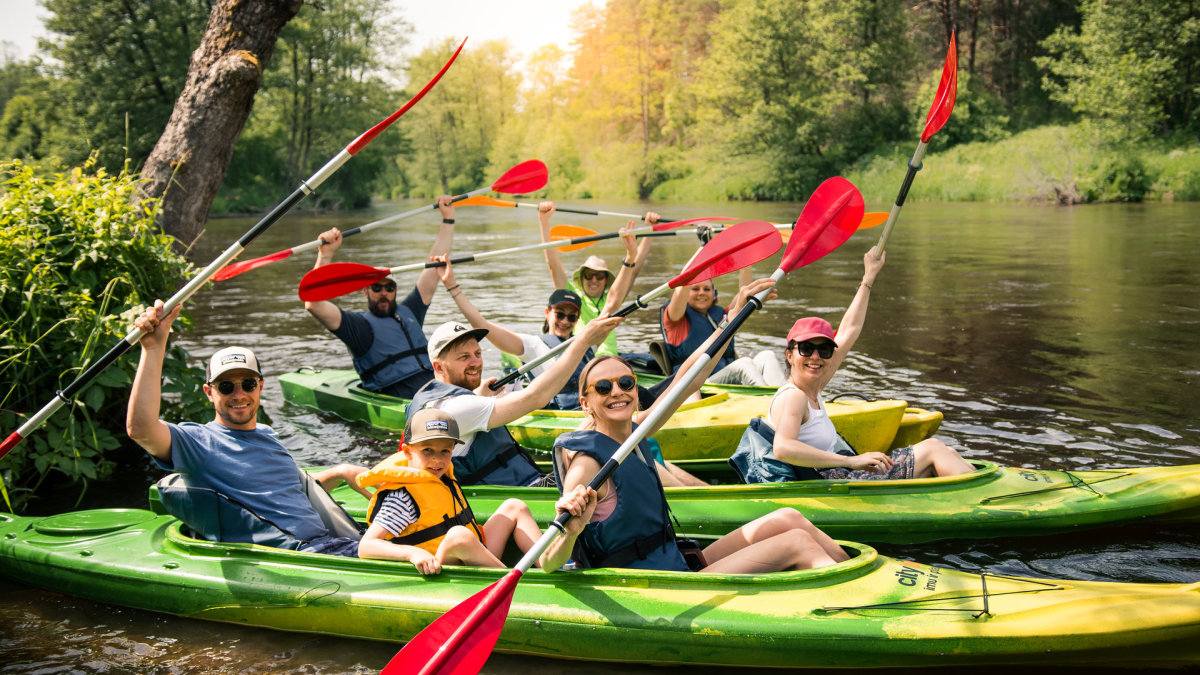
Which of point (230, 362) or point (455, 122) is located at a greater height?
point (455, 122)

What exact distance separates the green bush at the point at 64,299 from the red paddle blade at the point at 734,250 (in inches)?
120

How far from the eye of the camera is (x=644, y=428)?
297 centimetres

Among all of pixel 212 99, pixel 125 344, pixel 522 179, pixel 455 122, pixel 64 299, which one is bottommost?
pixel 125 344

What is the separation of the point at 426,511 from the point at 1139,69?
2605 cm

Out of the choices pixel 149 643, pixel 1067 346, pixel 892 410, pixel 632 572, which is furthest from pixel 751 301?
pixel 1067 346

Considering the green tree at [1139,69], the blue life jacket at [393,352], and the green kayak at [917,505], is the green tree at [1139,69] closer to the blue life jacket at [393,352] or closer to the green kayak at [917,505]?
the green kayak at [917,505]

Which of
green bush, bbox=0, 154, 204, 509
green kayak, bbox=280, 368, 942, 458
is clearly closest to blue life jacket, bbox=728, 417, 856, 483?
green kayak, bbox=280, 368, 942, 458

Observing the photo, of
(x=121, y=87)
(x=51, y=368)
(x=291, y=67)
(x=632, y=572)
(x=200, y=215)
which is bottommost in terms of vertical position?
(x=632, y=572)

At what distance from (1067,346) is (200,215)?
25.1ft

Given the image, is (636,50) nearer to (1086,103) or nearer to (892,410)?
(1086,103)

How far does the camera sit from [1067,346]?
847cm

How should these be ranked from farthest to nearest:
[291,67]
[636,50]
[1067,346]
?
[636,50], [291,67], [1067,346]

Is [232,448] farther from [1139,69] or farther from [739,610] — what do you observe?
[1139,69]

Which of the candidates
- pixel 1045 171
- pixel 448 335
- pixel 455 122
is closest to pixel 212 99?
pixel 448 335
